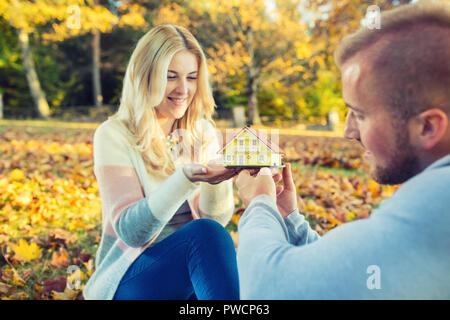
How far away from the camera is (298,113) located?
1585 cm

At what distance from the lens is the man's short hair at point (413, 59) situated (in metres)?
0.85

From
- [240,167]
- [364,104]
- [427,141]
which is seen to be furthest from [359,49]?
[240,167]

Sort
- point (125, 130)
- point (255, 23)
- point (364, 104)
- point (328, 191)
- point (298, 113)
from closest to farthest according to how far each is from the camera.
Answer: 1. point (364, 104)
2. point (125, 130)
3. point (328, 191)
4. point (255, 23)
5. point (298, 113)

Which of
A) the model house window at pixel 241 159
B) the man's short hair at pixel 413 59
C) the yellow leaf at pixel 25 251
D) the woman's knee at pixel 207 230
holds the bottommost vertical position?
the yellow leaf at pixel 25 251

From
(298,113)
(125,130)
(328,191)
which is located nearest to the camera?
(125,130)

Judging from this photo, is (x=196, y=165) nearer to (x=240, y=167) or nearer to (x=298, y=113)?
(x=240, y=167)

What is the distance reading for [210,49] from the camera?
519 inches

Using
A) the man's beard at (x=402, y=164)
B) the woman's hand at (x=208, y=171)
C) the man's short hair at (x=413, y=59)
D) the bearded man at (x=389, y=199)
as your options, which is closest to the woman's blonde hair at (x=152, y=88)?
the woman's hand at (x=208, y=171)

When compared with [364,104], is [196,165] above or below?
below

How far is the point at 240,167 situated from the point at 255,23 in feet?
40.2

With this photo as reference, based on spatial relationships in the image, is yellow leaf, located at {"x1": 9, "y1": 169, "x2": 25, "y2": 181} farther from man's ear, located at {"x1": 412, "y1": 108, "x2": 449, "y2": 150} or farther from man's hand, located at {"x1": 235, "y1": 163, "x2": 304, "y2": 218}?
man's ear, located at {"x1": 412, "y1": 108, "x2": 449, "y2": 150}

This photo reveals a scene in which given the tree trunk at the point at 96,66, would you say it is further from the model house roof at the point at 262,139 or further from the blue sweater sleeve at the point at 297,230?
the blue sweater sleeve at the point at 297,230

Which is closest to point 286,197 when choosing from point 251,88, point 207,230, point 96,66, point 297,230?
point 297,230

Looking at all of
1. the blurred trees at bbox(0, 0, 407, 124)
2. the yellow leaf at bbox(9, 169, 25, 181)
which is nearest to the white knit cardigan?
the yellow leaf at bbox(9, 169, 25, 181)
